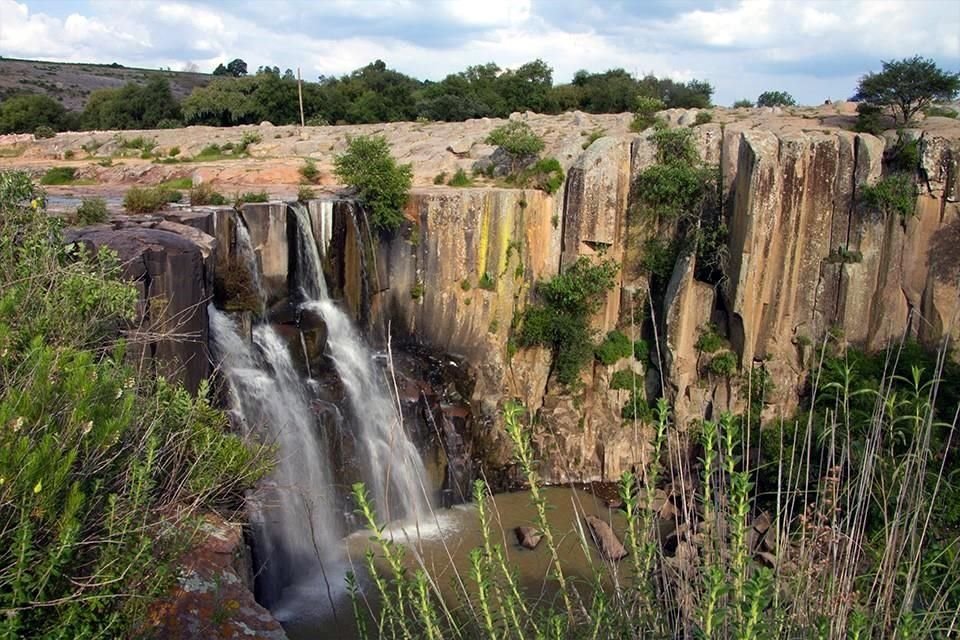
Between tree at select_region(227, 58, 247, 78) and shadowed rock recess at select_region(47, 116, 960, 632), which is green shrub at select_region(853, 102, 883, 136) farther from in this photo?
tree at select_region(227, 58, 247, 78)

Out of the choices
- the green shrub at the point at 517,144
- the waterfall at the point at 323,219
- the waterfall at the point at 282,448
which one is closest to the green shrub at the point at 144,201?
the waterfall at the point at 323,219

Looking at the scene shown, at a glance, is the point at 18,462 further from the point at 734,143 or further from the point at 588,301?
the point at 734,143

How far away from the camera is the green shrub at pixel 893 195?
17.5 metres

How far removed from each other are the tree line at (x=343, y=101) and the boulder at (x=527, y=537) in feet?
77.2

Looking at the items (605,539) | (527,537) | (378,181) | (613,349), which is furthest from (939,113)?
(605,539)

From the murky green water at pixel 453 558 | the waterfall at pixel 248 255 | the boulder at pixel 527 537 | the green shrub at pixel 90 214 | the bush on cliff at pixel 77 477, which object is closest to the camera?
the bush on cliff at pixel 77 477

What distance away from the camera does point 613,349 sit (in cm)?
1869

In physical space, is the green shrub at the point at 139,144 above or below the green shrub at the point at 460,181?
above

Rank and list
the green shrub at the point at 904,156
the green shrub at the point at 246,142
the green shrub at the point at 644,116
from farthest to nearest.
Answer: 1. the green shrub at the point at 246,142
2. the green shrub at the point at 644,116
3. the green shrub at the point at 904,156

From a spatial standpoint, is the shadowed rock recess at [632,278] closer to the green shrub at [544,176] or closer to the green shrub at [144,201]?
the green shrub at [544,176]

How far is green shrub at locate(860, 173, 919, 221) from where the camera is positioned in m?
17.5

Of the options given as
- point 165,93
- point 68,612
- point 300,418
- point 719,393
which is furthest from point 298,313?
point 165,93

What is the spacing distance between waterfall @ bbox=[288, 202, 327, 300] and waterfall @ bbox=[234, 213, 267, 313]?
3.14ft

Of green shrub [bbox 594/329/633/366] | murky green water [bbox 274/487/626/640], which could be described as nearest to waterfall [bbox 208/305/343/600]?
murky green water [bbox 274/487/626/640]
